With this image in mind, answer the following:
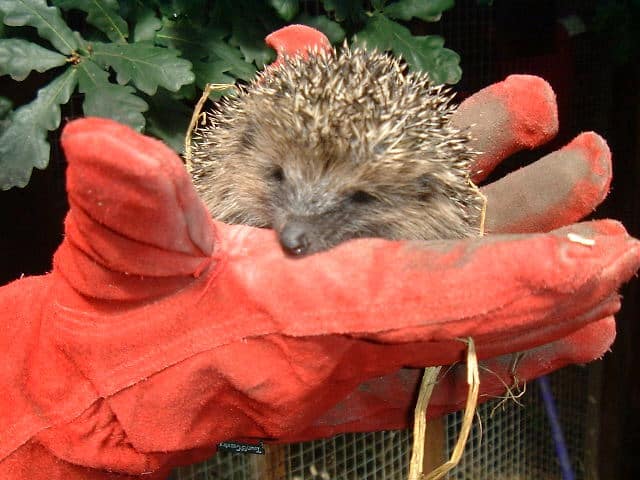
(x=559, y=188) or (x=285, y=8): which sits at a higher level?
(x=285, y=8)

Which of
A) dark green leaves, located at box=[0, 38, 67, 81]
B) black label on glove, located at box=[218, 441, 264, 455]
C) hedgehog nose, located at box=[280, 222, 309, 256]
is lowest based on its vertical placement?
black label on glove, located at box=[218, 441, 264, 455]

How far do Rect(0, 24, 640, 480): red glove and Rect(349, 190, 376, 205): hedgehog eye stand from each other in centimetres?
30

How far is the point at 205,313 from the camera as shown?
29.1 inches

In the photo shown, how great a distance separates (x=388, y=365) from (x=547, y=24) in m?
1.96

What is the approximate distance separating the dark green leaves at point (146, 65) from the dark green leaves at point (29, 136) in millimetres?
88

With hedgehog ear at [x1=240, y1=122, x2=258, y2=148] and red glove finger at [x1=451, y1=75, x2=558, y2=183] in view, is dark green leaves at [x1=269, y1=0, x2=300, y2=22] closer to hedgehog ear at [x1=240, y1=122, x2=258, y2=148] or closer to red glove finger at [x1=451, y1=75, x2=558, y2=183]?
hedgehog ear at [x1=240, y1=122, x2=258, y2=148]

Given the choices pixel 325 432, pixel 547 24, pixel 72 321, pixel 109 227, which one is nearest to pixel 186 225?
pixel 109 227

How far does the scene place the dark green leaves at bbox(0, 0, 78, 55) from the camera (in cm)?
118

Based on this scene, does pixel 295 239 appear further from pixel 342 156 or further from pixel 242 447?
pixel 242 447

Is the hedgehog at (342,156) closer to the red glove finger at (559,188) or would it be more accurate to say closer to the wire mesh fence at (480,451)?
the red glove finger at (559,188)

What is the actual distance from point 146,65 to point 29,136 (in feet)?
0.87

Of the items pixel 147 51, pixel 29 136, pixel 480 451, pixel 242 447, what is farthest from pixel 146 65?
pixel 480 451

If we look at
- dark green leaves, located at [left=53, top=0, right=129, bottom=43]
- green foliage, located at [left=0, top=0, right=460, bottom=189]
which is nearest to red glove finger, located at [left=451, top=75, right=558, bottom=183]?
green foliage, located at [left=0, top=0, right=460, bottom=189]

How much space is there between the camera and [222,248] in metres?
0.75
